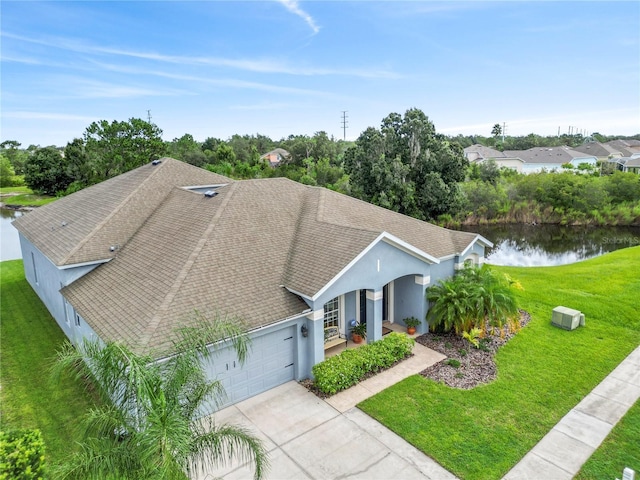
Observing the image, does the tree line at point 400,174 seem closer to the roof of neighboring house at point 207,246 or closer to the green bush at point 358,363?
the roof of neighboring house at point 207,246

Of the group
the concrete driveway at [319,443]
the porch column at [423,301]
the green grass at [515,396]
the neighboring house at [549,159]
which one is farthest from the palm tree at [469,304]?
the neighboring house at [549,159]

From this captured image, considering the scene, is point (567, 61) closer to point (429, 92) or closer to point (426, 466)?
point (429, 92)

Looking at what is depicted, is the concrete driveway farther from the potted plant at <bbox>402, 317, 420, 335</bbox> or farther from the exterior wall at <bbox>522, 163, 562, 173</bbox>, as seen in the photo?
the exterior wall at <bbox>522, 163, 562, 173</bbox>

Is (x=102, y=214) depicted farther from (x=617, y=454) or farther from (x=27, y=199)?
(x=27, y=199)

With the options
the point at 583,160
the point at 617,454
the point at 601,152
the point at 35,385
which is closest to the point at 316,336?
the point at 617,454

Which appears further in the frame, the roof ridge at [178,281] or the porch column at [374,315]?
the porch column at [374,315]

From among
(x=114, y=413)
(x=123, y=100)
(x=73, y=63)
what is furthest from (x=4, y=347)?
(x=123, y=100)
